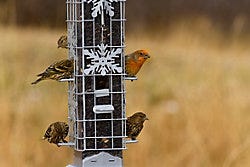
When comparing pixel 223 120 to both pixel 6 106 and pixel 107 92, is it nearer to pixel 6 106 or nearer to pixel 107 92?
pixel 6 106

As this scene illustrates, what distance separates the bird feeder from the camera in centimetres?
317

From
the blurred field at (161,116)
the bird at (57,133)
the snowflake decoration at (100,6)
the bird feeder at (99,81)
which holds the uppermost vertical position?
the snowflake decoration at (100,6)

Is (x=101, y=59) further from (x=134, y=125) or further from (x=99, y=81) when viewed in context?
(x=134, y=125)

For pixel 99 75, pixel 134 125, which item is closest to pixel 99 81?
pixel 99 75

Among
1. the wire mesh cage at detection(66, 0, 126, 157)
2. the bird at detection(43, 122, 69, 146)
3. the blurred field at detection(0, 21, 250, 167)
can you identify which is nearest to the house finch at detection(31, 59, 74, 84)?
the wire mesh cage at detection(66, 0, 126, 157)

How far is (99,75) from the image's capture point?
10.4 feet

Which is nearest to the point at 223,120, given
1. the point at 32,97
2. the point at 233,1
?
the point at 32,97

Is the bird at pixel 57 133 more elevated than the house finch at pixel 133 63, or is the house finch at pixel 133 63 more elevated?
the house finch at pixel 133 63

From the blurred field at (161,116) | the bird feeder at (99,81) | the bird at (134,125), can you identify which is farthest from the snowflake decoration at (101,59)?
the blurred field at (161,116)

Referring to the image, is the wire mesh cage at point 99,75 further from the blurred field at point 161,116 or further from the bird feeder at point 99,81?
the blurred field at point 161,116

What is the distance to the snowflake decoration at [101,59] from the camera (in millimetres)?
3160

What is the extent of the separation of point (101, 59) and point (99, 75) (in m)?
0.04

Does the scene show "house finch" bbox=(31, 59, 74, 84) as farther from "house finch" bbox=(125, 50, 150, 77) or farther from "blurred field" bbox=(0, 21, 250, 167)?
"blurred field" bbox=(0, 21, 250, 167)

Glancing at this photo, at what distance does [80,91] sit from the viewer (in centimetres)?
321
